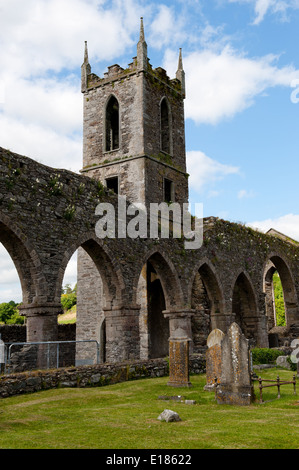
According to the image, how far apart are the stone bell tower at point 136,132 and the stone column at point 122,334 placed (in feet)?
24.1

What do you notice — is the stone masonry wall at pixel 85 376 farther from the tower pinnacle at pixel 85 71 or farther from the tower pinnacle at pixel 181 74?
the tower pinnacle at pixel 181 74

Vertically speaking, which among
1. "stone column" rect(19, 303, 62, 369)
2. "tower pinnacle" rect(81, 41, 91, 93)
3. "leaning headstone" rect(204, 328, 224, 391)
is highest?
"tower pinnacle" rect(81, 41, 91, 93)

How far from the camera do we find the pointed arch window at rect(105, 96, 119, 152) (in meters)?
22.4

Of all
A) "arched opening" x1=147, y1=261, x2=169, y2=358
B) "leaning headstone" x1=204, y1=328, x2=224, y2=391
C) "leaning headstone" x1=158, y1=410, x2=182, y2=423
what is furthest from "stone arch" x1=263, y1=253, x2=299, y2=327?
"leaning headstone" x1=158, y1=410, x2=182, y2=423

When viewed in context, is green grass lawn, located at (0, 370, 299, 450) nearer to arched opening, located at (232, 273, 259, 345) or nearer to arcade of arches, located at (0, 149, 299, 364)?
arcade of arches, located at (0, 149, 299, 364)

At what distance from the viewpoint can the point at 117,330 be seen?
1325 centimetres

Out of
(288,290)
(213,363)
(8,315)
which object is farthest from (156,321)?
(8,315)

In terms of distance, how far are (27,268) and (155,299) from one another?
9.51 m

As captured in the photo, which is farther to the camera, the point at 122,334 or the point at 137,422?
the point at 122,334

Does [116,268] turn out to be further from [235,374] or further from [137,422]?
[137,422]

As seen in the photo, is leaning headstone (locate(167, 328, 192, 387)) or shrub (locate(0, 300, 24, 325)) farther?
shrub (locate(0, 300, 24, 325))

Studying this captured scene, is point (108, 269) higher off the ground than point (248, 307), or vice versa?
point (108, 269)

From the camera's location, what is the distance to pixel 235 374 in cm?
753

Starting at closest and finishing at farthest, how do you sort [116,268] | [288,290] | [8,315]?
[116,268], [288,290], [8,315]
